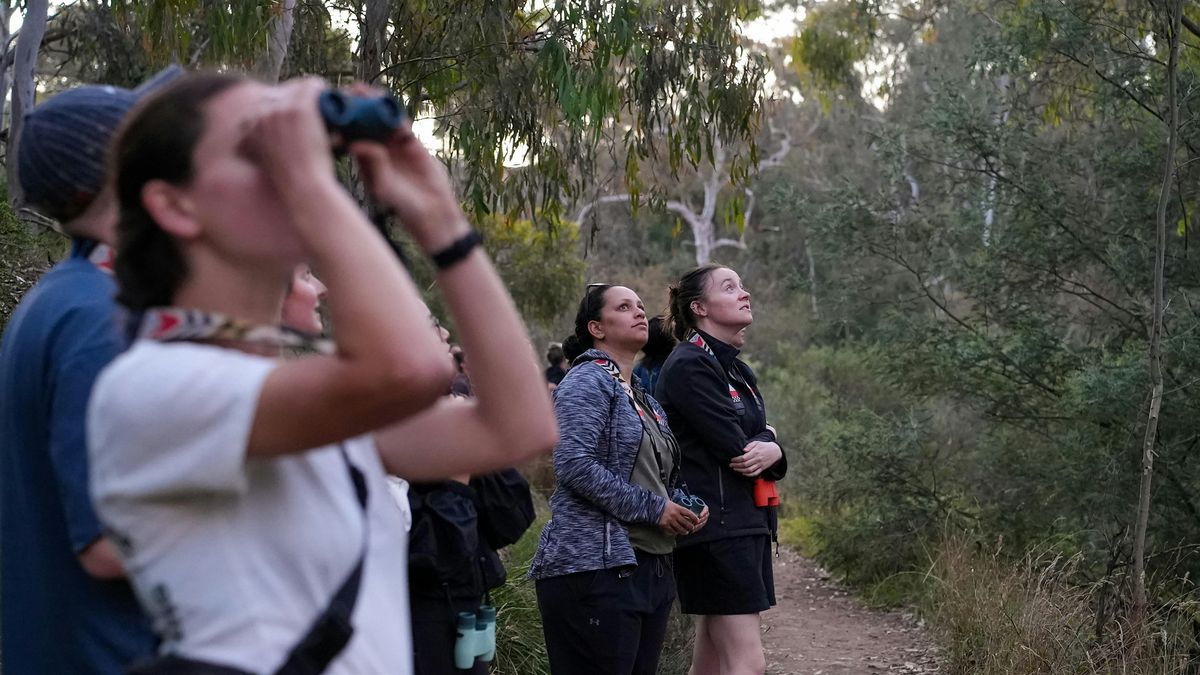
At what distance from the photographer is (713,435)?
18.2 feet

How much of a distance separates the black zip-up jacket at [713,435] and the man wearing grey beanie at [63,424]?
368cm

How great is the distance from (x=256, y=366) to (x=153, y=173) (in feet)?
0.85

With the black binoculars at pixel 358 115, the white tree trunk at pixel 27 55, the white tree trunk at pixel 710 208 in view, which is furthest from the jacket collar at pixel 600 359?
the white tree trunk at pixel 710 208

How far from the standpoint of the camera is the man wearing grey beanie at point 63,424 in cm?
191

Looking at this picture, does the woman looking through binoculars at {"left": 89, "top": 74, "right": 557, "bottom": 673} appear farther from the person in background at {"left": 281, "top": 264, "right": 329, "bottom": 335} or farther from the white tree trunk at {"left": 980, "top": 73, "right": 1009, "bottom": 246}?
the white tree trunk at {"left": 980, "top": 73, "right": 1009, "bottom": 246}

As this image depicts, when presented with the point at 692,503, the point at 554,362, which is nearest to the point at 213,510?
the point at 692,503

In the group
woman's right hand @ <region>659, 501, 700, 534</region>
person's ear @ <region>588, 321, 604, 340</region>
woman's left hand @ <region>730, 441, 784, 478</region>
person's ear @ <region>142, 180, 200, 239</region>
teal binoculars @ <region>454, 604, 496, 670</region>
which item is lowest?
teal binoculars @ <region>454, 604, 496, 670</region>

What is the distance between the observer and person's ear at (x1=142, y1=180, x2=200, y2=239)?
149 centimetres

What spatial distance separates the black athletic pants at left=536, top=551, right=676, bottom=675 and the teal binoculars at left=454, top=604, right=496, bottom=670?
0.84 metres

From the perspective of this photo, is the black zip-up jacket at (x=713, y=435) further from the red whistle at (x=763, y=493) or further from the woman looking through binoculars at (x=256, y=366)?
the woman looking through binoculars at (x=256, y=366)

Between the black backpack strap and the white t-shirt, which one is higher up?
the white t-shirt

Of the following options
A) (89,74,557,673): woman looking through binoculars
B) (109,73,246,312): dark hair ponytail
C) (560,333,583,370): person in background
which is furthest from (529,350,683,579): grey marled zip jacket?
(109,73,246,312): dark hair ponytail

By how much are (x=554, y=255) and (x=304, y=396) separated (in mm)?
16113

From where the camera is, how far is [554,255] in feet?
57.4
